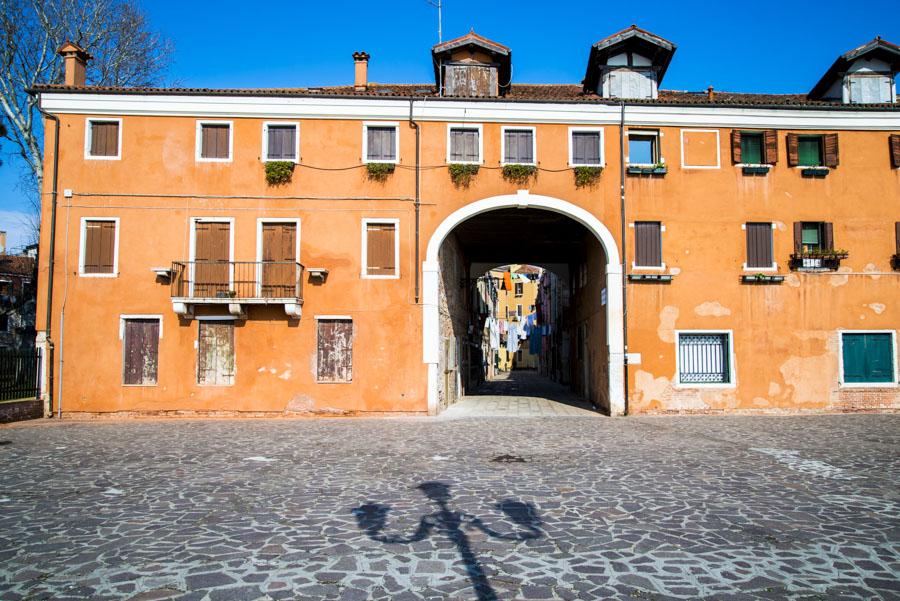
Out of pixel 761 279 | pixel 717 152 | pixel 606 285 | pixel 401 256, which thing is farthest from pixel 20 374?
pixel 761 279

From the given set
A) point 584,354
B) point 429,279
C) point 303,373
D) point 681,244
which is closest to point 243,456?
point 303,373

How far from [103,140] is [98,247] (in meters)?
3.09

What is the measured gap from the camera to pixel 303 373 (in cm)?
1800

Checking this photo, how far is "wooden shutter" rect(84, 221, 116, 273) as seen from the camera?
18141mm

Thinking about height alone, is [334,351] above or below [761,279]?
below

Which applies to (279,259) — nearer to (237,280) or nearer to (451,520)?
(237,280)

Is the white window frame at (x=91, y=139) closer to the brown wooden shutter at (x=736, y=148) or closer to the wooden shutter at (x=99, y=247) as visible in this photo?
the wooden shutter at (x=99, y=247)

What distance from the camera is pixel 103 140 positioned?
18422 mm

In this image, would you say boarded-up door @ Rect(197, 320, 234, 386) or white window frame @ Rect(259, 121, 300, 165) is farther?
white window frame @ Rect(259, 121, 300, 165)

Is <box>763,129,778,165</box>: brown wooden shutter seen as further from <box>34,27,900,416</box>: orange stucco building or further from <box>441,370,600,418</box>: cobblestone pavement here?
<box>441,370,600,418</box>: cobblestone pavement

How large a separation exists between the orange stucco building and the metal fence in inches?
12.6

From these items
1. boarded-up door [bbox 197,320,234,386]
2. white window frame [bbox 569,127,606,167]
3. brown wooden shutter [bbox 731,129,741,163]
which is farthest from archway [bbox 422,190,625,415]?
boarded-up door [bbox 197,320,234,386]

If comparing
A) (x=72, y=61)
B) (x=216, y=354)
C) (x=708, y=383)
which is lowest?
(x=708, y=383)

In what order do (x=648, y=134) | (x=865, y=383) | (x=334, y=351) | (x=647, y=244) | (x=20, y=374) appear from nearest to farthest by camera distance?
(x=20, y=374)
(x=334, y=351)
(x=865, y=383)
(x=647, y=244)
(x=648, y=134)
